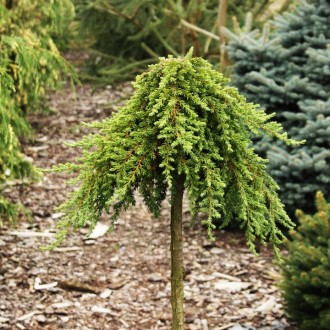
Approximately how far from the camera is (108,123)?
8.60 ft

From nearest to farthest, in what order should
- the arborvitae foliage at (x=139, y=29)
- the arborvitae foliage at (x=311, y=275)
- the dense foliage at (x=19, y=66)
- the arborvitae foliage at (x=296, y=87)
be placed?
the arborvitae foliage at (x=311, y=275) < the dense foliage at (x=19, y=66) < the arborvitae foliage at (x=296, y=87) < the arborvitae foliage at (x=139, y=29)

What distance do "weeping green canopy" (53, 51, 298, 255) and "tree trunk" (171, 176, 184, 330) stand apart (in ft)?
0.23

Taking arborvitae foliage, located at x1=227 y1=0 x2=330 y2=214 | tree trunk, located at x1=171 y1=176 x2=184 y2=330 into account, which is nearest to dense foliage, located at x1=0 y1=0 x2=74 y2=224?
tree trunk, located at x1=171 y1=176 x2=184 y2=330

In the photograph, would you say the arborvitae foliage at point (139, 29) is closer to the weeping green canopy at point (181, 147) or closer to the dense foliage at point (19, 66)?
the dense foliage at point (19, 66)

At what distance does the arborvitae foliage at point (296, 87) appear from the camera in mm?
4789

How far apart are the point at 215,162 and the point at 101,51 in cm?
766

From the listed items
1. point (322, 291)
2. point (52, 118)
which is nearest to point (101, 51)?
point (52, 118)

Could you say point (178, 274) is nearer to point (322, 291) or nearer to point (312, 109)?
point (322, 291)

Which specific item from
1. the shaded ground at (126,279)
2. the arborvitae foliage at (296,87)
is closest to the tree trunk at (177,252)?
the shaded ground at (126,279)

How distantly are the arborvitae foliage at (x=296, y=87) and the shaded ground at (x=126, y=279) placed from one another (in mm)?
784

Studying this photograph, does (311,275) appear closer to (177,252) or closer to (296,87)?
(177,252)

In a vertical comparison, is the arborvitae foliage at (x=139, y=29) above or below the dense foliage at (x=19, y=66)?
above

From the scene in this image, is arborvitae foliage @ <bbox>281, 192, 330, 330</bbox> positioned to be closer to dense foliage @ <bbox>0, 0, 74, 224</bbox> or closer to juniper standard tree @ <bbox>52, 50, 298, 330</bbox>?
juniper standard tree @ <bbox>52, 50, 298, 330</bbox>

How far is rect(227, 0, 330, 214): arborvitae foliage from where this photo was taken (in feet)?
15.7
